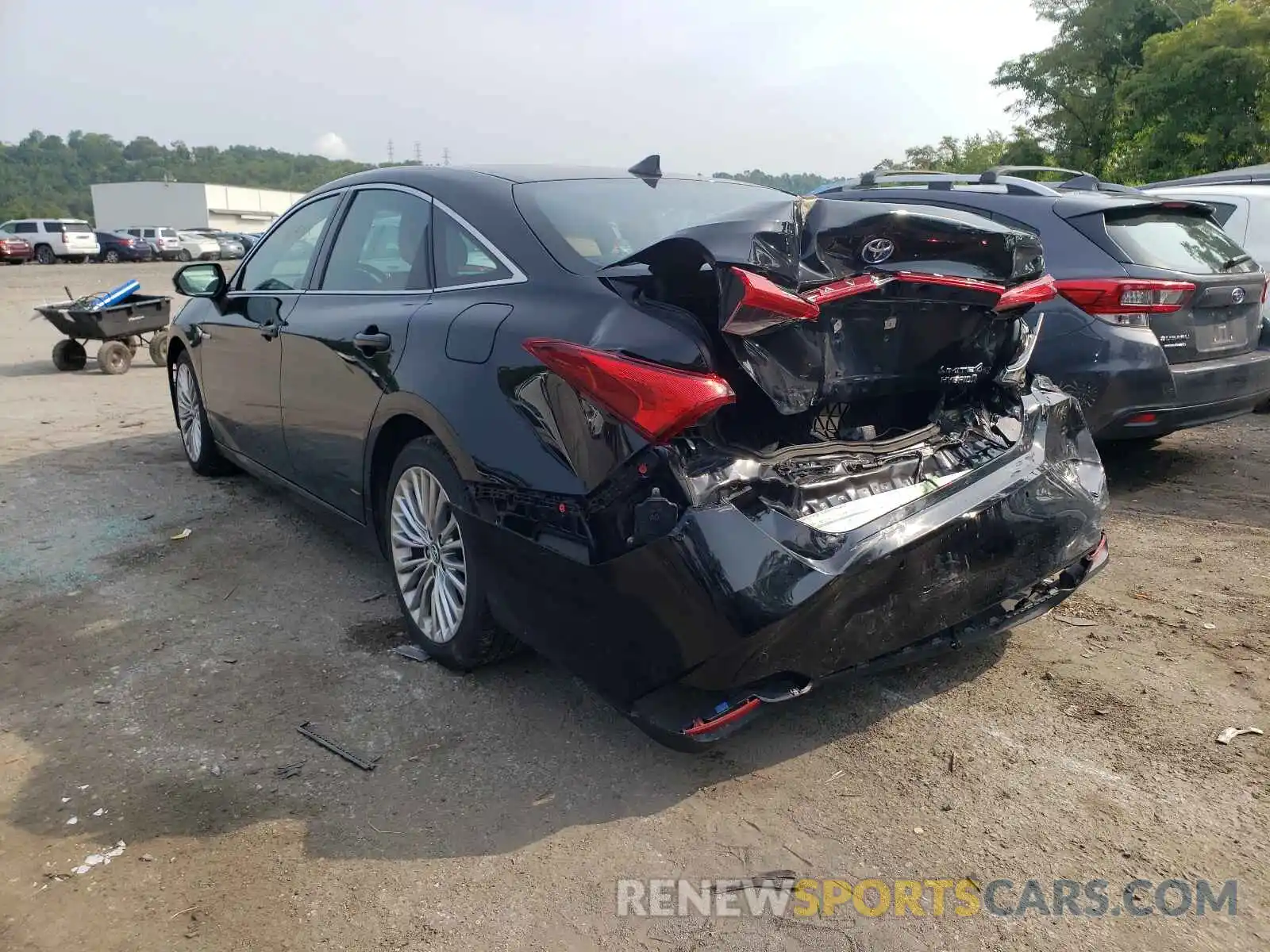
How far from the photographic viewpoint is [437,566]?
349 centimetres

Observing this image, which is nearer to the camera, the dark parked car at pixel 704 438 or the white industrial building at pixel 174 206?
the dark parked car at pixel 704 438

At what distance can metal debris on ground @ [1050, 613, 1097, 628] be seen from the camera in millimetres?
3789

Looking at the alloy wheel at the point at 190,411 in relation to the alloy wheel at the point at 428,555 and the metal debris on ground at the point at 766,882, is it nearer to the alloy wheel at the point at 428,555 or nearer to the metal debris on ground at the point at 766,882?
the alloy wheel at the point at 428,555

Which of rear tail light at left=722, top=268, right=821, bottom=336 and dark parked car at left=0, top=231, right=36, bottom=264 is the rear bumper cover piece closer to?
rear tail light at left=722, top=268, right=821, bottom=336

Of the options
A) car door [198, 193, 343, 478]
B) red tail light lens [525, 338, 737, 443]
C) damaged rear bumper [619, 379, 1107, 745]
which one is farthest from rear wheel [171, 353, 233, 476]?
damaged rear bumper [619, 379, 1107, 745]

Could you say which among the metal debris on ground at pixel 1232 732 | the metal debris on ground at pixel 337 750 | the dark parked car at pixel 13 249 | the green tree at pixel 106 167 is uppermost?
the green tree at pixel 106 167

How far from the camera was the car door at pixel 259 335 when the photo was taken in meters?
4.54

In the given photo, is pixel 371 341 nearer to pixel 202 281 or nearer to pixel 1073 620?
pixel 202 281

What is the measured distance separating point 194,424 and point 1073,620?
5.08m

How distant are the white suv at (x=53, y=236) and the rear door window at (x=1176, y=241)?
44797 mm

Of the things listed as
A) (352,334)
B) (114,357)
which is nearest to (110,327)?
(114,357)

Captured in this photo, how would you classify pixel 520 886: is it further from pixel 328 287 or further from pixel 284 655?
pixel 328 287

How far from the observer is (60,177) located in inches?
4006

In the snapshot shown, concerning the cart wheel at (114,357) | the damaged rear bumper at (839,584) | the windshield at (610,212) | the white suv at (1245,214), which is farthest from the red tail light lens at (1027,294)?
the cart wheel at (114,357)
